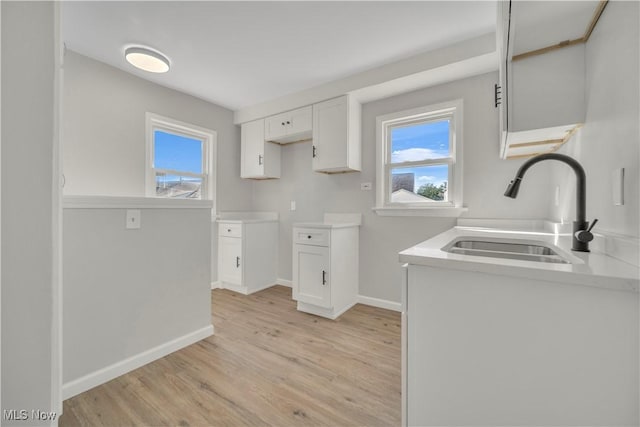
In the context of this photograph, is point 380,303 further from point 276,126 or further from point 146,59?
point 146,59

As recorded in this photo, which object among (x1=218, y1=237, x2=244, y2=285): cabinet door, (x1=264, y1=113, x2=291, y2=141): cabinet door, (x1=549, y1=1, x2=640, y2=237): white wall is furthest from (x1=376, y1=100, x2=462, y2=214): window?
(x1=218, y1=237, x2=244, y2=285): cabinet door

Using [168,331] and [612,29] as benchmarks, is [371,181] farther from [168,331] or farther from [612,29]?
[168,331]

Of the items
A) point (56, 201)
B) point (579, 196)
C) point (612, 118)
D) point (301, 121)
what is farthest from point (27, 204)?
point (301, 121)

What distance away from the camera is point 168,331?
1818mm

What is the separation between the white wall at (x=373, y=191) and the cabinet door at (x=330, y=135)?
0.30 meters

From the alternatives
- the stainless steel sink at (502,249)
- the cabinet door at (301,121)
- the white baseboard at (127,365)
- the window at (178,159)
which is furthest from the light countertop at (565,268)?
the window at (178,159)

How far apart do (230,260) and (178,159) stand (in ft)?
4.67

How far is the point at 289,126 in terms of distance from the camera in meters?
3.12

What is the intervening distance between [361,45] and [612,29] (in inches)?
65.6

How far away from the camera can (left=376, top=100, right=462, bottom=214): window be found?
2.43 meters

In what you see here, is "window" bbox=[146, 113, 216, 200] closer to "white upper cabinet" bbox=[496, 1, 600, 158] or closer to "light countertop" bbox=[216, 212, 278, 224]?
"light countertop" bbox=[216, 212, 278, 224]

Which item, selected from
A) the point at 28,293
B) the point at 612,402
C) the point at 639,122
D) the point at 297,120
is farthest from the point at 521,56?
the point at 297,120

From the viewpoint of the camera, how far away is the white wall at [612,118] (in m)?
0.76

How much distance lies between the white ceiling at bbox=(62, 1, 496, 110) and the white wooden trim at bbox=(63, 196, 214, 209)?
4.55 ft
